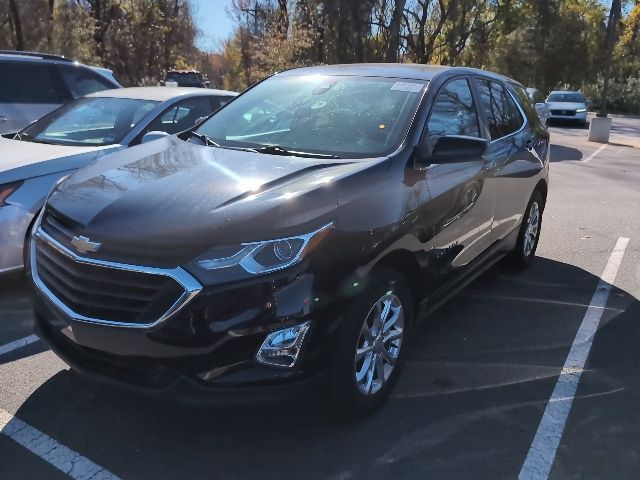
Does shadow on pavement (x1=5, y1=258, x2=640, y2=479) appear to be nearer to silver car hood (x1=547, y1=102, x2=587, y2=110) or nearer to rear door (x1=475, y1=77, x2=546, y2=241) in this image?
rear door (x1=475, y1=77, x2=546, y2=241)

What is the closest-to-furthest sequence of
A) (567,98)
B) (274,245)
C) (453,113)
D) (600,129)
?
(274,245) → (453,113) → (600,129) → (567,98)

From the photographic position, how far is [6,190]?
4523mm

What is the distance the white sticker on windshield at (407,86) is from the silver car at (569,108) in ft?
82.4

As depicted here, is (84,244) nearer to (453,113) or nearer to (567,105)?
(453,113)

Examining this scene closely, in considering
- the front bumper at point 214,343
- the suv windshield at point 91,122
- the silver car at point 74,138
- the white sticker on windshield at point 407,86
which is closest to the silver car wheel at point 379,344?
the front bumper at point 214,343

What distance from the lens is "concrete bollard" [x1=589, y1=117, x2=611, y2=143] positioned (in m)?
19.9

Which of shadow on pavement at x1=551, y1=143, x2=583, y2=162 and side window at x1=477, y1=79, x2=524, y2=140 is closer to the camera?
side window at x1=477, y1=79, x2=524, y2=140

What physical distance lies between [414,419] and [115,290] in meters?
1.64

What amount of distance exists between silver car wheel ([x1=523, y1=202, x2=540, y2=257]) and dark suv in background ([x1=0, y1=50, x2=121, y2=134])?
5389 millimetres

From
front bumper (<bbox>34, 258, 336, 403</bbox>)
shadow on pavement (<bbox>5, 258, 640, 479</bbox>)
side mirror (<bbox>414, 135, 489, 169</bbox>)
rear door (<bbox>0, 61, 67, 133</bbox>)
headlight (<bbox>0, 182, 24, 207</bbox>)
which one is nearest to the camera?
front bumper (<bbox>34, 258, 336, 403</bbox>)

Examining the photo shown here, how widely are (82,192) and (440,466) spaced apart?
2157mm

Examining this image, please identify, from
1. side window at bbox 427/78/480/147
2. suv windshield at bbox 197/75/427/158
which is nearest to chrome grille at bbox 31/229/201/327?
suv windshield at bbox 197/75/427/158

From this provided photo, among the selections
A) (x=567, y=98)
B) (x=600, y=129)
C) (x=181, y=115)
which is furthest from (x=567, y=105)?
(x=181, y=115)

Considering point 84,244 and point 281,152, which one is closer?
point 84,244
